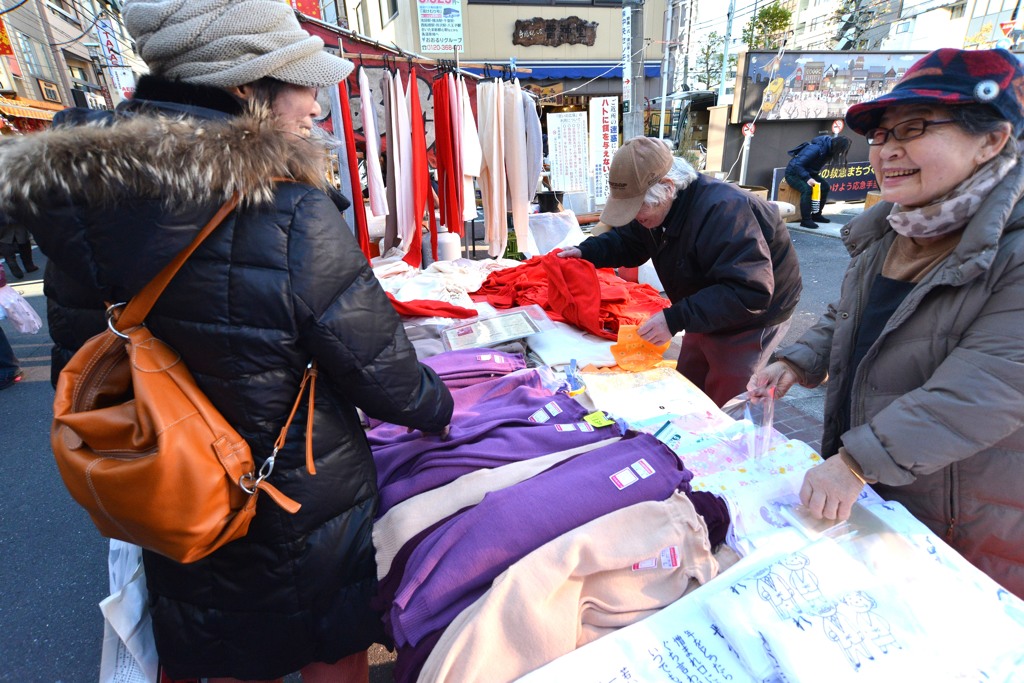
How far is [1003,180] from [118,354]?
1.89 metres

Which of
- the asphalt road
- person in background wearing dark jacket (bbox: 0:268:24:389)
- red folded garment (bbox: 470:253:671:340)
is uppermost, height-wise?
red folded garment (bbox: 470:253:671:340)

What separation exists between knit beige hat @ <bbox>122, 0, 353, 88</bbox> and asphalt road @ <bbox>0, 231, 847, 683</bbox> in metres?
2.09

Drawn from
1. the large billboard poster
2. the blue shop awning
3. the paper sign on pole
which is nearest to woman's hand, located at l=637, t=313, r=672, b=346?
the paper sign on pole

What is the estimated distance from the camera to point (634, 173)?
214 centimetres

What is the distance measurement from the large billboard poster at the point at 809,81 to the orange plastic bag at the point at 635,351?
37.0ft

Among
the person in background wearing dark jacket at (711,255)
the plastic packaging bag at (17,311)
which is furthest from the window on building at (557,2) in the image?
the person in background wearing dark jacket at (711,255)

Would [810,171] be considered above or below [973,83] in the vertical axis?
below

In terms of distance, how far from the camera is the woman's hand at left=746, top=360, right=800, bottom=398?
5.24 ft

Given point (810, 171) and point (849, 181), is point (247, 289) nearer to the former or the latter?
point (810, 171)

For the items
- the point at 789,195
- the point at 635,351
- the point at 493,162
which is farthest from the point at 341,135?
the point at 789,195

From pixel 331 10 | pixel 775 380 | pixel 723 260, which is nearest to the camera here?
pixel 775 380

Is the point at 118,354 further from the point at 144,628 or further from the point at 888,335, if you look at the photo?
the point at 888,335

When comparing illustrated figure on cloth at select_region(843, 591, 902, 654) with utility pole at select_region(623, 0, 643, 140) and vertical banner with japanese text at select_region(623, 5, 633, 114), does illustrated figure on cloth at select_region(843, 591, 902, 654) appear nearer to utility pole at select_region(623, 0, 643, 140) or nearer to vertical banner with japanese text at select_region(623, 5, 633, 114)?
utility pole at select_region(623, 0, 643, 140)

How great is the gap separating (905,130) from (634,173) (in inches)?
42.8
